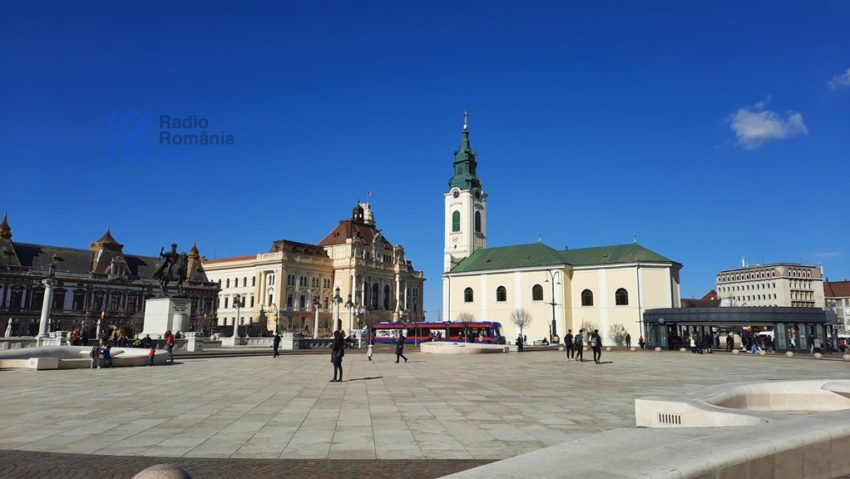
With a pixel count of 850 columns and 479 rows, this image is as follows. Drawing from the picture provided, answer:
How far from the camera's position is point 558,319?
82500 millimetres

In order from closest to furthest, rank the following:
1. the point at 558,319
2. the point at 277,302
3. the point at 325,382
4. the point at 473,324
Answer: the point at 325,382 → the point at 473,324 → the point at 558,319 → the point at 277,302

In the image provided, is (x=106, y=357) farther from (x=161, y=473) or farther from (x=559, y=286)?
(x=559, y=286)

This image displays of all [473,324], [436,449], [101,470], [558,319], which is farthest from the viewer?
[558,319]

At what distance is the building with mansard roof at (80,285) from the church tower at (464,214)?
46.0m

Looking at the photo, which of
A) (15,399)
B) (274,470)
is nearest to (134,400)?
(15,399)

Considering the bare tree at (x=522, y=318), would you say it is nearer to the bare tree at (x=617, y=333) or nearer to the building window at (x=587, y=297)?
the building window at (x=587, y=297)

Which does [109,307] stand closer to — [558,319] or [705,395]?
[558,319]

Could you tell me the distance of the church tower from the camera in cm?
10281

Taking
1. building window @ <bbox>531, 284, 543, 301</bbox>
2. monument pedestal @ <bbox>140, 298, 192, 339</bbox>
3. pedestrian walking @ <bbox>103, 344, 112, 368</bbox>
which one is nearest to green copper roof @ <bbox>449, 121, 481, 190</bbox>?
building window @ <bbox>531, 284, 543, 301</bbox>

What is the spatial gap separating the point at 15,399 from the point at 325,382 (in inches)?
374

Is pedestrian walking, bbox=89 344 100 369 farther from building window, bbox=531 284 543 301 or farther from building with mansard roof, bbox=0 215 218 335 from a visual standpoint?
building window, bbox=531 284 543 301

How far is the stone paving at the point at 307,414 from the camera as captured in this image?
903 centimetres

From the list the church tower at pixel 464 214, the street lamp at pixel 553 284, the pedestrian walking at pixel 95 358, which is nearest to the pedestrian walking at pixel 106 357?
the pedestrian walking at pixel 95 358

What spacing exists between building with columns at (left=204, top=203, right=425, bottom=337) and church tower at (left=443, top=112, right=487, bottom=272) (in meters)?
20.8
